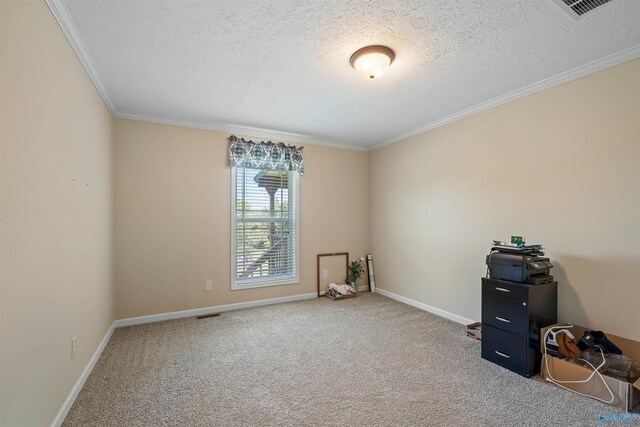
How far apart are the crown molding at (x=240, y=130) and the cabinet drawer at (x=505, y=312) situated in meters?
3.19

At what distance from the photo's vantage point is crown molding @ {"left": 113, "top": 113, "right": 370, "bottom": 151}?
3.52 metres

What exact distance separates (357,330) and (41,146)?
3091 mm

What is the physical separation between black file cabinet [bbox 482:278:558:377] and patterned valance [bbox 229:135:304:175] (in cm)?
297

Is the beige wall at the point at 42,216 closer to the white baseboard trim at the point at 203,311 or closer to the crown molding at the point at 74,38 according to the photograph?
the crown molding at the point at 74,38

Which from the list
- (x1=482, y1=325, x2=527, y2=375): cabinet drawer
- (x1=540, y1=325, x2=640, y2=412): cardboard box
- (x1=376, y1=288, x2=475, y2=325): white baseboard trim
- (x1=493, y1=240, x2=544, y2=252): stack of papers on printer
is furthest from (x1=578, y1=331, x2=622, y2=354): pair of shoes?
(x1=376, y1=288, x2=475, y2=325): white baseboard trim

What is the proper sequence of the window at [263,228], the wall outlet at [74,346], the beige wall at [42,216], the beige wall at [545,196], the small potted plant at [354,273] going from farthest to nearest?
the small potted plant at [354,273] < the window at [263,228] < the beige wall at [545,196] < the wall outlet at [74,346] < the beige wall at [42,216]

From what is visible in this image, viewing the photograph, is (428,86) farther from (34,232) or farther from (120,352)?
(120,352)

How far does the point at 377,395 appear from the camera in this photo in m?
2.08

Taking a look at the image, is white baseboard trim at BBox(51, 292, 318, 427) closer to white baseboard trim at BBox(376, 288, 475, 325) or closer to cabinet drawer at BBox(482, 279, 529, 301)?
white baseboard trim at BBox(376, 288, 475, 325)

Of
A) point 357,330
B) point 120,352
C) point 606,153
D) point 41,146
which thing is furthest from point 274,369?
point 606,153

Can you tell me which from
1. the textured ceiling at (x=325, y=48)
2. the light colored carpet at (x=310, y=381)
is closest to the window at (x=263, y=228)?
the light colored carpet at (x=310, y=381)

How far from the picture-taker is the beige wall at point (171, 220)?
3.44 meters

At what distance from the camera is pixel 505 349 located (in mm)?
2447

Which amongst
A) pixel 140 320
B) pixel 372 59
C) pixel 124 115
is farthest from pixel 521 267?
pixel 124 115
